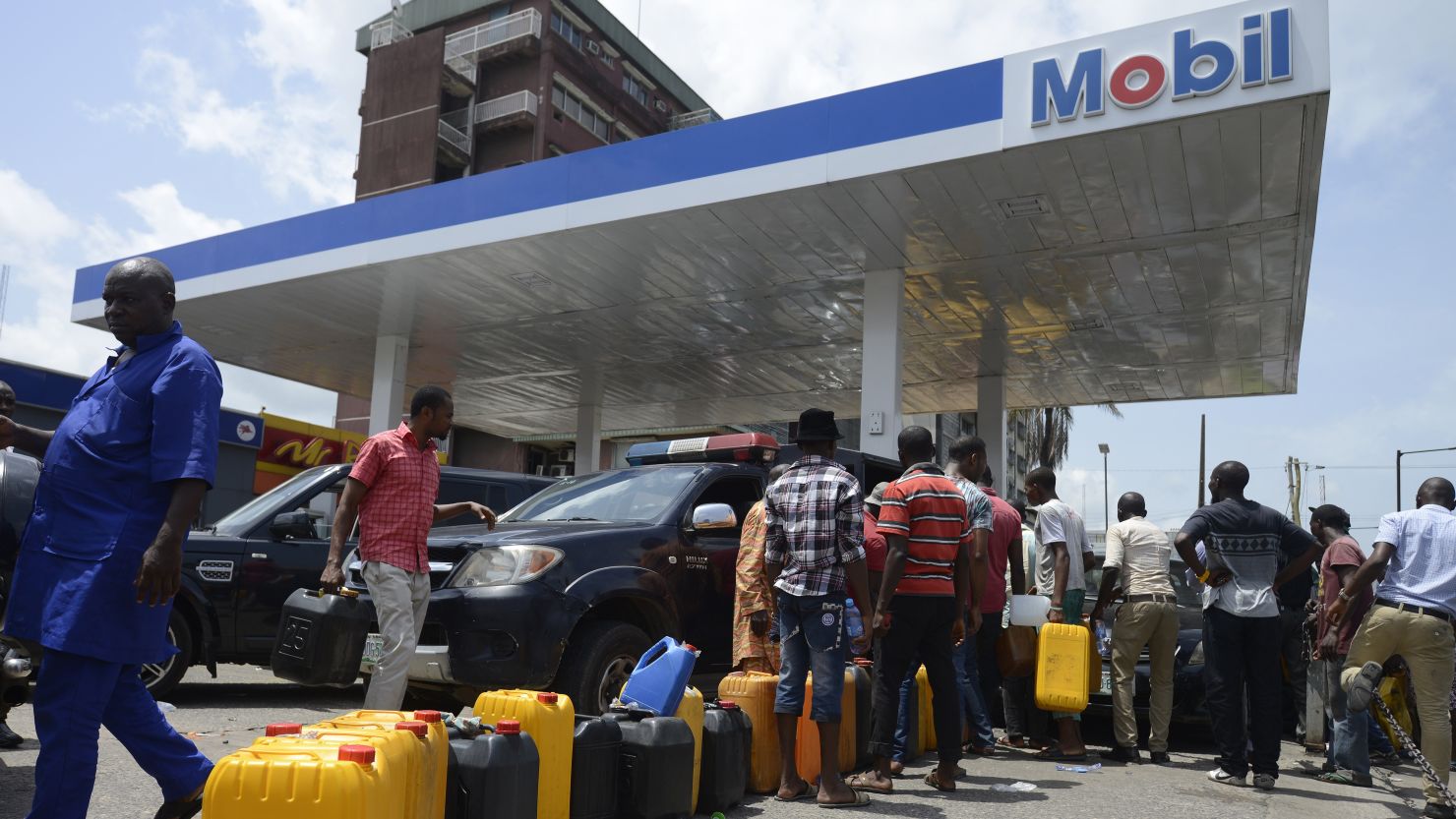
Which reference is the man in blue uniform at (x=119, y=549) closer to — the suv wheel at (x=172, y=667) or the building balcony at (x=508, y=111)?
the suv wheel at (x=172, y=667)

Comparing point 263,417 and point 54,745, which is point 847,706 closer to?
point 54,745

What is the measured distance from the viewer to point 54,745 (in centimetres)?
315

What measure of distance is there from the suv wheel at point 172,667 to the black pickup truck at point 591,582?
1472mm

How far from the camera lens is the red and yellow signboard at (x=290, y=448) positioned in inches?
882

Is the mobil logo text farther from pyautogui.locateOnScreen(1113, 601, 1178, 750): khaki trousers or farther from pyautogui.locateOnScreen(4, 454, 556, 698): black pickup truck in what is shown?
pyautogui.locateOnScreen(4, 454, 556, 698): black pickup truck

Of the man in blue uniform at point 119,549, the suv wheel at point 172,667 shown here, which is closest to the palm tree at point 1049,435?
the suv wheel at point 172,667

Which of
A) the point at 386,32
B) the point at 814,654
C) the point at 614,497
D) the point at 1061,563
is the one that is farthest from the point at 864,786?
the point at 386,32

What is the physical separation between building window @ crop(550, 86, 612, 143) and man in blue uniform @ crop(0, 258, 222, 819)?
39036mm

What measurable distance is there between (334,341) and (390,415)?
1979 mm

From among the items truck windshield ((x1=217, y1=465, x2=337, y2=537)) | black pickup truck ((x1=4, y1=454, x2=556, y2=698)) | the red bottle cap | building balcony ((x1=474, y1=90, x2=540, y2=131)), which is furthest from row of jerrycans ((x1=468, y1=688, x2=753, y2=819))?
building balcony ((x1=474, y1=90, x2=540, y2=131))

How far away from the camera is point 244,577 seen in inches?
285

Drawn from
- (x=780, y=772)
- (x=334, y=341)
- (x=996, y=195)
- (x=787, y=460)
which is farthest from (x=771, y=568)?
(x=334, y=341)

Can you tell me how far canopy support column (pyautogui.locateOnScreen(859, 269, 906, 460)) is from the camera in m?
13.3

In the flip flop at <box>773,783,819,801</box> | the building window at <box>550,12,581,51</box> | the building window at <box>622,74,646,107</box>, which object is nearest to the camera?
the flip flop at <box>773,783,819,801</box>
